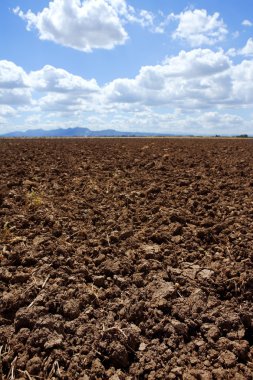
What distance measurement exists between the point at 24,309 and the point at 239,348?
2.03 metres

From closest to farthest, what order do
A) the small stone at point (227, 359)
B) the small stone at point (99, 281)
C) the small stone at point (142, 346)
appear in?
the small stone at point (227, 359) < the small stone at point (142, 346) < the small stone at point (99, 281)

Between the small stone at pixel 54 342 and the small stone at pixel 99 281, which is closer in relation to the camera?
the small stone at pixel 54 342

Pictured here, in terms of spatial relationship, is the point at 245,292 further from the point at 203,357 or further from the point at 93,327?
the point at 93,327

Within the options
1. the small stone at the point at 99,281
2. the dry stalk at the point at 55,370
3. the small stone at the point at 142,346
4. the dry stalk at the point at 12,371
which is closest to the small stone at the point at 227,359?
the small stone at the point at 142,346

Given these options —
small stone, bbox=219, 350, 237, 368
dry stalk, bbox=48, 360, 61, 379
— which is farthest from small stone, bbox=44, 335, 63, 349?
small stone, bbox=219, 350, 237, 368

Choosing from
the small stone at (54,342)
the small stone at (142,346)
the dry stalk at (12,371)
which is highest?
the small stone at (54,342)

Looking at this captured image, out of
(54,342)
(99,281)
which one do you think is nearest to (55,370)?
(54,342)

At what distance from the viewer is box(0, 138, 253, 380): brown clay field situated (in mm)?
3641

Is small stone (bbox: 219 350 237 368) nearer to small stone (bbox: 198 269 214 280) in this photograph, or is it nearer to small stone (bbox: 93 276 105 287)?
small stone (bbox: 198 269 214 280)

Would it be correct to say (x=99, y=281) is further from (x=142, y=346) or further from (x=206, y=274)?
(x=206, y=274)

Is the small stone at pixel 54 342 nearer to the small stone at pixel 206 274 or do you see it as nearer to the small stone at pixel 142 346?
the small stone at pixel 142 346

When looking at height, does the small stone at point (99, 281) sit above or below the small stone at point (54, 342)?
above

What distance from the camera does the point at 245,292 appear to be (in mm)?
4547

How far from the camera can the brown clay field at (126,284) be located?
3.64 metres
